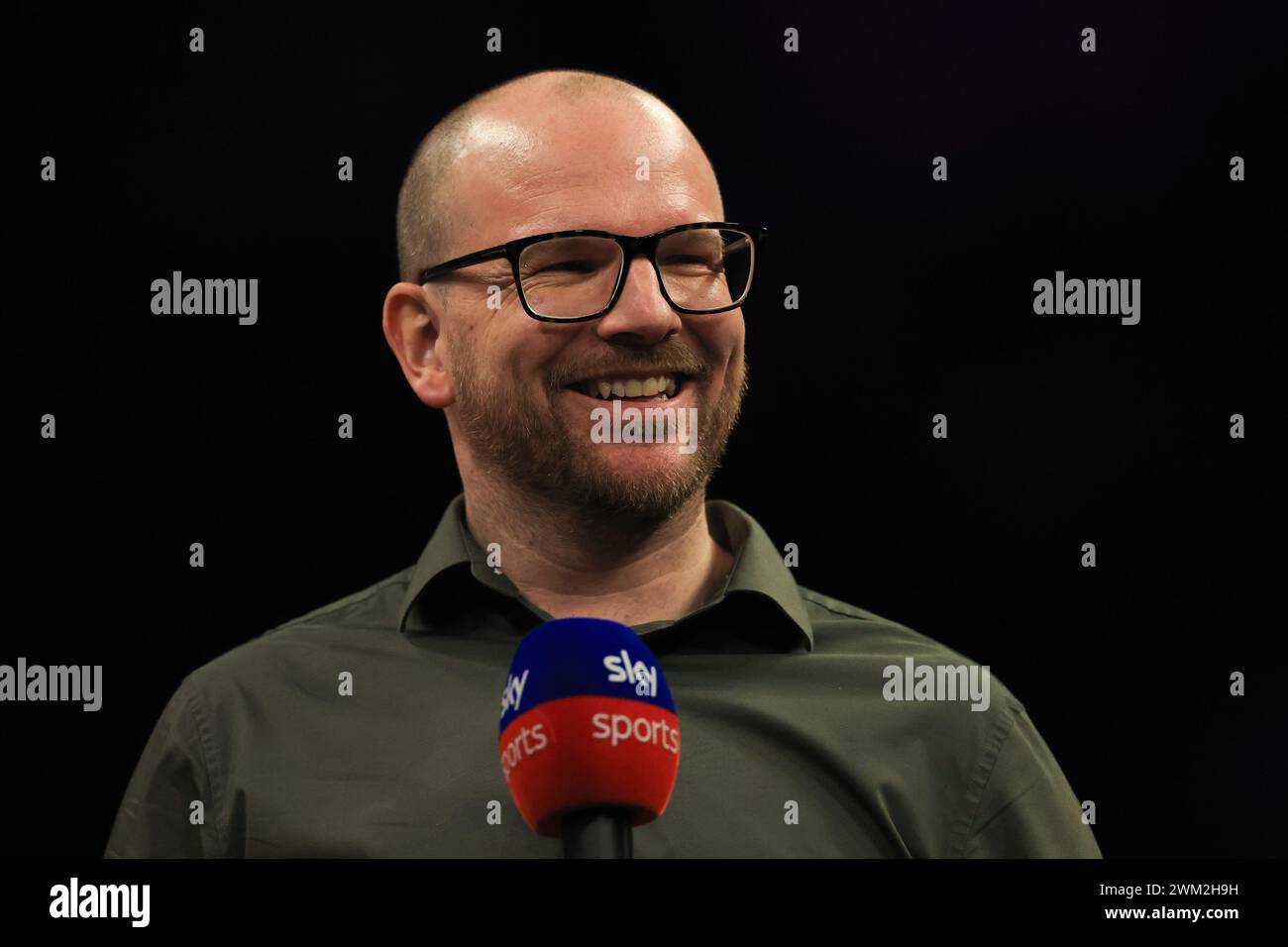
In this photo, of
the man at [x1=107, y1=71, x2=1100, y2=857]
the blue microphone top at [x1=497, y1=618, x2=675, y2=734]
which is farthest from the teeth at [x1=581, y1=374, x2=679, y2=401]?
the blue microphone top at [x1=497, y1=618, x2=675, y2=734]

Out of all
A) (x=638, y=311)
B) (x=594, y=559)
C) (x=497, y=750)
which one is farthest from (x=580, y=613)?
(x=638, y=311)

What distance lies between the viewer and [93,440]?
250 cm

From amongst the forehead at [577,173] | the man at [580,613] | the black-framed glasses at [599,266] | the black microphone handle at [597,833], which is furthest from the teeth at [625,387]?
the black microphone handle at [597,833]

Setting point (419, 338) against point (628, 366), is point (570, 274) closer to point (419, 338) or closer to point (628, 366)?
point (628, 366)

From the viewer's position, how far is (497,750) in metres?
2.12

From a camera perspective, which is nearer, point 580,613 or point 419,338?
point 580,613

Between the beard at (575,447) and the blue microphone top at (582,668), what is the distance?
49cm

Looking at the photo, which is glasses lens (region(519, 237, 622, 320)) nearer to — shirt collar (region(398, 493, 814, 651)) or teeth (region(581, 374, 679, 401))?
teeth (region(581, 374, 679, 401))

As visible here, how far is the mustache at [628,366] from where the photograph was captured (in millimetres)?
2164

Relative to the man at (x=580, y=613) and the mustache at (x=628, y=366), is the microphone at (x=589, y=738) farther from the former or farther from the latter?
the mustache at (x=628, y=366)

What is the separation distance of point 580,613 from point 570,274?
0.55m

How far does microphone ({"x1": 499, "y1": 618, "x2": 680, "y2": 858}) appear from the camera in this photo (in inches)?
63.9
